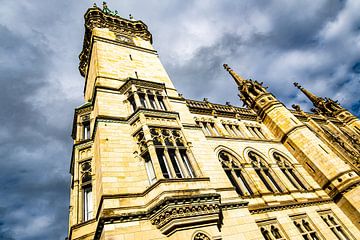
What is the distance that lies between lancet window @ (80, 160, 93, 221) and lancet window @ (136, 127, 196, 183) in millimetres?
4005

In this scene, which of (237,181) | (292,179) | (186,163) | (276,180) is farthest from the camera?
(292,179)

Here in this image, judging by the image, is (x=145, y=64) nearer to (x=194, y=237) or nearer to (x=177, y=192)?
(x=177, y=192)

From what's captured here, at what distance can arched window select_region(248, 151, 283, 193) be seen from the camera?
52.5 ft

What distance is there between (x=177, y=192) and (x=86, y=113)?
10.7m

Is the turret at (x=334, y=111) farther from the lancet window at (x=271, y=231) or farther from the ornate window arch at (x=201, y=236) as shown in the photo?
the ornate window arch at (x=201, y=236)

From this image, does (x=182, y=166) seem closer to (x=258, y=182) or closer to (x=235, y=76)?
(x=258, y=182)

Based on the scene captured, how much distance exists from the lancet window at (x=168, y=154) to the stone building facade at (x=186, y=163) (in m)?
0.05

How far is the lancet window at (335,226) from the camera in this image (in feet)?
48.2

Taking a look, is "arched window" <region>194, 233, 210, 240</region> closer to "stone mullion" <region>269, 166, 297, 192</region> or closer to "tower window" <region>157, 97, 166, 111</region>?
"tower window" <region>157, 97, 166, 111</region>

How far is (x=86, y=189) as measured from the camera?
12711 mm

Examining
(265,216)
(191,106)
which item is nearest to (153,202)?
(265,216)

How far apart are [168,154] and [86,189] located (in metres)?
5.44

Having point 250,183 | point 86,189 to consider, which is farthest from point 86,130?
point 250,183

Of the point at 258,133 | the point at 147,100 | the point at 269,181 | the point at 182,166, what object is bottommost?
the point at 182,166
